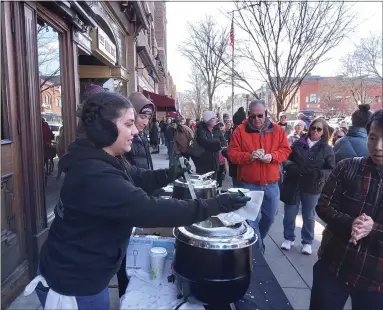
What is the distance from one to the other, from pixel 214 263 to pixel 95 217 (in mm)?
727

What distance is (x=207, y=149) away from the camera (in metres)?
6.30

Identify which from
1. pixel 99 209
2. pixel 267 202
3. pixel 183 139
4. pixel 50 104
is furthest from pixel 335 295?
pixel 183 139

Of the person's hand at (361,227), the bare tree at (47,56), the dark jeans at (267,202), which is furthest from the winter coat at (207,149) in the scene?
the person's hand at (361,227)

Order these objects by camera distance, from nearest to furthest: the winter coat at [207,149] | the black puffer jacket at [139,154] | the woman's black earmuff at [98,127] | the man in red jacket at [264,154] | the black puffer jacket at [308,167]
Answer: the woman's black earmuff at [98,127] → the black puffer jacket at [139,154] → the man in red jacket at [264,154] → the black puffer jacket at [308,167] → the winter coat at [207,149]

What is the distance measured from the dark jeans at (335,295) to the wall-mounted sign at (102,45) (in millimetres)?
5799

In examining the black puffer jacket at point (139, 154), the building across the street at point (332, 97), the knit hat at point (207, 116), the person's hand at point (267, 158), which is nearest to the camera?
the black puffer jacket at point (139, 154)

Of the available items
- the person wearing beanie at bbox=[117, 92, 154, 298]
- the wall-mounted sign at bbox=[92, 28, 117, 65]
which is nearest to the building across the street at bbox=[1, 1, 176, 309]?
the person wearing beanie at bbox=[117, 92, 154, 298]

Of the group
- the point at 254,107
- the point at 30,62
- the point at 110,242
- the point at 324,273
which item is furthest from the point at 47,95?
the point at 324,273

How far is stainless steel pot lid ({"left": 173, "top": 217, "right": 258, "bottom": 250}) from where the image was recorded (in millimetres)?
1866

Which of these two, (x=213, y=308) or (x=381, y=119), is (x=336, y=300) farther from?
A: (x=381, y=119)

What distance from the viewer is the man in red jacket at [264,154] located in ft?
13.1

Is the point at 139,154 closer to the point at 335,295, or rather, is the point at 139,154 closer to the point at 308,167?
the point at 335,295

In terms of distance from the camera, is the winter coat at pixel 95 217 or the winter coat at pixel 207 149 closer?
the winter coat at pixel 95 217

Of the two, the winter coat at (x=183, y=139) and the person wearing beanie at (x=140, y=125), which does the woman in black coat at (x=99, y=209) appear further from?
the winter coat at (x=183, y=139)
